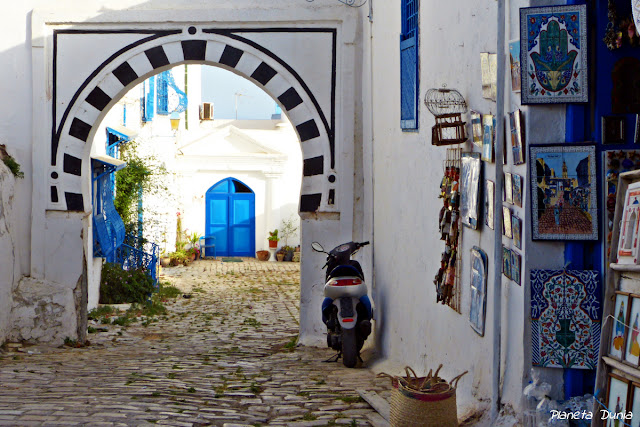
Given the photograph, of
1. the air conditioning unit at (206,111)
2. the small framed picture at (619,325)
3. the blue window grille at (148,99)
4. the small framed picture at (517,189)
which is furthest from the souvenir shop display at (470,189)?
the air conditioning unit at (206,111)

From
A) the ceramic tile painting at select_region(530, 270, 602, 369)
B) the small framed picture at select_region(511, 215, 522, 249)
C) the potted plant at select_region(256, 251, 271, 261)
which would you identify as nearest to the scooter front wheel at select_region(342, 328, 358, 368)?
the small framed picture at select_region(511, 215, 522, 249)

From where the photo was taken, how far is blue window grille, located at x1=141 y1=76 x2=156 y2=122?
17422 millimetres

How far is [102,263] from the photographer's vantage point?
12625 mm

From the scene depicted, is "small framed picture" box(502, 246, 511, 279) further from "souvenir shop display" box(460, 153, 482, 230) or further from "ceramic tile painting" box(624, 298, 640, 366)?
"ceramic tile painting" box(624, 298, 640, 366)

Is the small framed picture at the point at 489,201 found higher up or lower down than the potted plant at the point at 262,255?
higher up

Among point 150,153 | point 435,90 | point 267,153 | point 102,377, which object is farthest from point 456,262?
point 267,153

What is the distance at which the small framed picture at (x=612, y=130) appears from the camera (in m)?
3.87

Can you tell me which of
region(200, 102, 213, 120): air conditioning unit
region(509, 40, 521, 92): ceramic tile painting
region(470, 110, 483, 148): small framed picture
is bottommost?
region(470, 110, 483, 148): small framed picture

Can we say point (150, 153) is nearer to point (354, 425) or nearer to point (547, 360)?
point (354, 425)

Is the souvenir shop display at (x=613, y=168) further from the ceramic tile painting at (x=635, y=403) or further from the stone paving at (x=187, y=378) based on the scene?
the stone paving at (x=187, y=378)

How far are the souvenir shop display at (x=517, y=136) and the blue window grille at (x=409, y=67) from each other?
2376mm

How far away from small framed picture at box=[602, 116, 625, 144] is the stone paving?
7.94 feet

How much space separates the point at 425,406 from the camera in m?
4.39

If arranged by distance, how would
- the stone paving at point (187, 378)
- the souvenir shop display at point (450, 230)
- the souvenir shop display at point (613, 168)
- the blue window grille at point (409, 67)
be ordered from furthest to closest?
the blue window grille at point (409, 67), the stone paving at point (187, 378), the souvenir shop display at point (450, 230), the souvenir shop display at point (613, 168)
